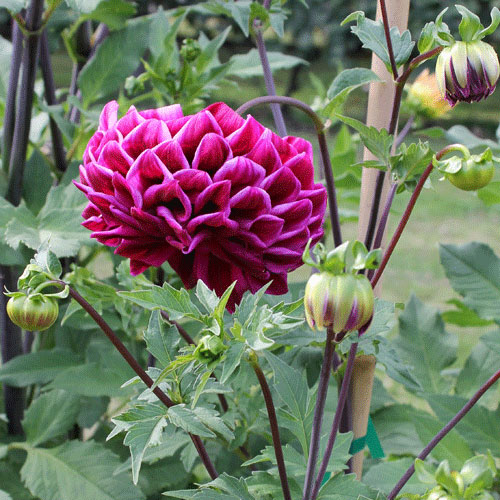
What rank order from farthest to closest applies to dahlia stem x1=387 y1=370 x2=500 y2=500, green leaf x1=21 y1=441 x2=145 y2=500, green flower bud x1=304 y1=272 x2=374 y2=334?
1. green leaf x1=21 y1=441 x2=145 y2=500
2. dahlia stem x1=387 y1=370 x2=500 y2=500
3. green flower bud x1=304 y1=272 x2=374 y2=334

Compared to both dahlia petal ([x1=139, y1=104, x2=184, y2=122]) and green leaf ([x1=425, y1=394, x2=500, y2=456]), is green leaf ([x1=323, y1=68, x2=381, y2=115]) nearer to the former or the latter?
dahlia petal ([x1=139, y1=104, x2=184, y2=122])

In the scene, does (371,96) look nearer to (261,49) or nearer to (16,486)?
(261,49)

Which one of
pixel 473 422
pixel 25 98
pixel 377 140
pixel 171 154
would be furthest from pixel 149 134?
pixel 473 422

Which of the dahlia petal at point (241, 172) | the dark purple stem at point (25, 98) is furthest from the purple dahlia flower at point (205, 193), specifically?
the dark purple stem at point (25, 98)

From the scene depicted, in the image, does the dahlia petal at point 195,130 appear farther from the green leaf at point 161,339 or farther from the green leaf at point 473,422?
the green leaf at point 473,422

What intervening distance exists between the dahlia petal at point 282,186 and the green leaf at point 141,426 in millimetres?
121

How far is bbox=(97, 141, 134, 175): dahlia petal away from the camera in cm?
36

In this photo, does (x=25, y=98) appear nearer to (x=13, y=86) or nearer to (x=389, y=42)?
(x=13, y=86)

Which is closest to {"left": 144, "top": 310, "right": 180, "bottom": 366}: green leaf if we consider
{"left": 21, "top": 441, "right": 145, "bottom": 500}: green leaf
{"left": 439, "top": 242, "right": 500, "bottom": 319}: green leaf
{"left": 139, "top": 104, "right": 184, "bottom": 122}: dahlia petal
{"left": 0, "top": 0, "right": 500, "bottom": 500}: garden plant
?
{"left": 0, "top": 0, "right": 500, "bottom": 500}: garden plant

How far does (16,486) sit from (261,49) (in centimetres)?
44

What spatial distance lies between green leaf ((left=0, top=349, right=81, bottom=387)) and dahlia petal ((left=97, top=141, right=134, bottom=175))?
33 cm

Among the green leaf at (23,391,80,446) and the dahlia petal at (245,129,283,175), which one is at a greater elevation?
the dahlia petal at (245,129,283,175)

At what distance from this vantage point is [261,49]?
1.74ft

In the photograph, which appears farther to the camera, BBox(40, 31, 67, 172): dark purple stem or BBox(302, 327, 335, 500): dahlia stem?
BBox(40, 31, 67, 172): dark purple stem
